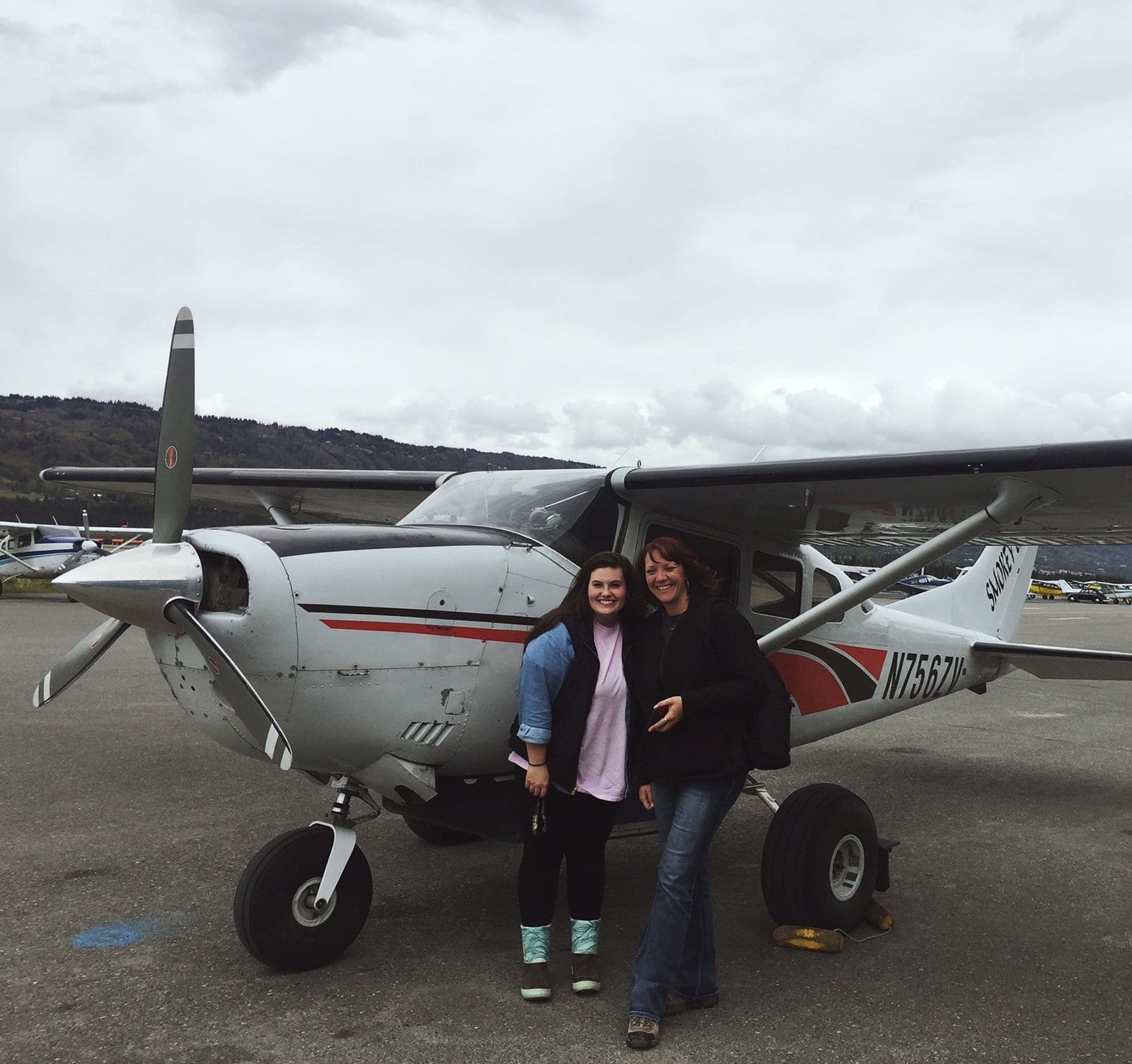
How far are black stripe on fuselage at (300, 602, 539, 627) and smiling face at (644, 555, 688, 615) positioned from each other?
2.19ft

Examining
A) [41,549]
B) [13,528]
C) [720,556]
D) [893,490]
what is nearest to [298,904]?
[720,556]

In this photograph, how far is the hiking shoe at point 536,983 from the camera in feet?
10.6

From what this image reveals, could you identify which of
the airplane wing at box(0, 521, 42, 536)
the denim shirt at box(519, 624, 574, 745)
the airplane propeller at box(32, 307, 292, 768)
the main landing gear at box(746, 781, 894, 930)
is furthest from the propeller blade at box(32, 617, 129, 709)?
the airplane wing at box(0, 521, 42, 536)


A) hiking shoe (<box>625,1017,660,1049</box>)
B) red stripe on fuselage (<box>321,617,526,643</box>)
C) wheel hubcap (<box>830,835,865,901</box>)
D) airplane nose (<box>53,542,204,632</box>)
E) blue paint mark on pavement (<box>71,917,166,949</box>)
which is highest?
airplane nose (<box>53,542,204,632</box>)

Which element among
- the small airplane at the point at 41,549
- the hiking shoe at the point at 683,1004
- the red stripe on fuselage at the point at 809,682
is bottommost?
the small airplane at the point at 41,549

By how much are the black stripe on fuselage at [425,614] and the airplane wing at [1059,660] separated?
4660mm

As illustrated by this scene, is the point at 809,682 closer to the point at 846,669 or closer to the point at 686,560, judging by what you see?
the point at 846,669

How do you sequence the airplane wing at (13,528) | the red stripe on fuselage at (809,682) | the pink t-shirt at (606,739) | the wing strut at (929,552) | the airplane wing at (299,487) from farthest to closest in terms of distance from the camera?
the airplane wing at (13,528)
the airplane wing at (299,487)
the red stripe on fuselage at (809,682)
the wing strut at (929,552)
the pink t-shirt at (606,739)

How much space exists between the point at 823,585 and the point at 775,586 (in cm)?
52

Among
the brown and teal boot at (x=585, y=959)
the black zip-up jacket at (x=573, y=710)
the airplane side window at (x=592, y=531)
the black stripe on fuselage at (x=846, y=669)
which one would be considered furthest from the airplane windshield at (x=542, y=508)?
the black stripe on fuselage at (x=846, y=669)

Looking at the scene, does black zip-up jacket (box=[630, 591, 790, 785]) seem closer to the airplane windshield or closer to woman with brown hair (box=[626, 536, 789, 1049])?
woman with brown hair (box=[626, 536, 789, 1049])

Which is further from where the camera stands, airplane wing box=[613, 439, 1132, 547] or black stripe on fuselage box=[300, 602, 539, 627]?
airplane wing box=[613, 439, 1132, 547]

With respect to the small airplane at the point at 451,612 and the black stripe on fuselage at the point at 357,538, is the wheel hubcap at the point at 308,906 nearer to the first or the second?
the small airplane at the point at 451,612

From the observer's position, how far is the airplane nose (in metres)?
3.00
